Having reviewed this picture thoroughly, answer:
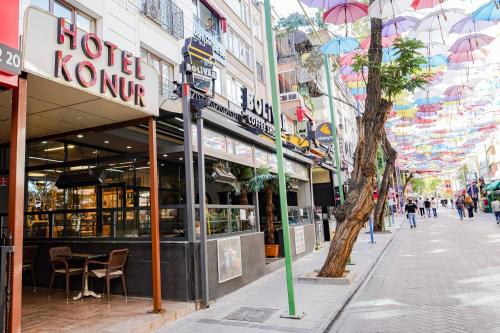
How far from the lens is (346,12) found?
9.20 m

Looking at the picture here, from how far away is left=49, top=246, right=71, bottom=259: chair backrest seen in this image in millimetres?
8242

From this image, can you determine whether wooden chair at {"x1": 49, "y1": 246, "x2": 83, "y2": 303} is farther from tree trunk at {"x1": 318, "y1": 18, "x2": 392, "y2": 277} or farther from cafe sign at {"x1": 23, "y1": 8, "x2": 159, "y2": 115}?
tree trunk at {"x1": 318, "y1": 18, "x2": 392, "y2": 277}

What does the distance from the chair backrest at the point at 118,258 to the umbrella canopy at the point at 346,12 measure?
7524 millimetres

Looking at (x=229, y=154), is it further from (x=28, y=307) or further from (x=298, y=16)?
(x=298, y=16)

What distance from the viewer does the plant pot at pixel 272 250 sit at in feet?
42.4

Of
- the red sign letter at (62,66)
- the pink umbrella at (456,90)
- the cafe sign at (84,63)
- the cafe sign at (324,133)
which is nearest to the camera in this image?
the cafe sign at (84,63)

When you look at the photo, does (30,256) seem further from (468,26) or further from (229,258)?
(468,26)

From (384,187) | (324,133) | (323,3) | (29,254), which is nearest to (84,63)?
(323,3)

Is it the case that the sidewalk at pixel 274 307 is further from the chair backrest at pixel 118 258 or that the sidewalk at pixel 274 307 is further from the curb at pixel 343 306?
the chair backrest at pixel 118 258

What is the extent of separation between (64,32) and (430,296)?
8.27 m

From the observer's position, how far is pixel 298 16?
2681cm

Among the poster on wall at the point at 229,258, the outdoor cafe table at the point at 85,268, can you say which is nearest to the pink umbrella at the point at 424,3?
the poster on wall at the point at 229,258

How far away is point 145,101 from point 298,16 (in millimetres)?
23005

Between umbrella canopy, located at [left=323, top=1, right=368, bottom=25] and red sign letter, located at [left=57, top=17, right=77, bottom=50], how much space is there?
6231mm
